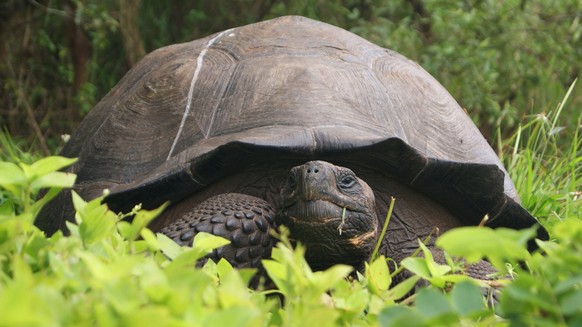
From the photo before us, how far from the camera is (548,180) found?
460 cm

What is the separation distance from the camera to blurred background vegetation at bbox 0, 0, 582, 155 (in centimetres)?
696

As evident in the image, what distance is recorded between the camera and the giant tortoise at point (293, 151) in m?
2.83

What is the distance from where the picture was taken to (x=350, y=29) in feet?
23.9

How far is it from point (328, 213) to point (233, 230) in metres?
0.30

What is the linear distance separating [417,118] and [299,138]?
1.92ft

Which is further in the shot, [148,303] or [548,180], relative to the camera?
[548,180]

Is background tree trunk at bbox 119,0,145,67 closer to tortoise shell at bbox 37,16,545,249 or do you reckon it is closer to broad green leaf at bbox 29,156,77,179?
tortoise shell at bbox 37,16,545,249

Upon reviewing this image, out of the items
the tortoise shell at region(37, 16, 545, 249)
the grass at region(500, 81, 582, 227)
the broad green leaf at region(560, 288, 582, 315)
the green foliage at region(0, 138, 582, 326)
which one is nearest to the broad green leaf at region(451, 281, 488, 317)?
the green foliage at region(0, 138, 582, 326)

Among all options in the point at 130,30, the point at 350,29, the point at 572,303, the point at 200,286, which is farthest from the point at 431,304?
the point at 130,30

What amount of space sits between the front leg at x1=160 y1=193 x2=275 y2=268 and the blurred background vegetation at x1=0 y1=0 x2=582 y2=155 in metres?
3.94

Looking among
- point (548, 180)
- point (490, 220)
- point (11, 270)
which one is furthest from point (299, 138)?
point (548, 180)

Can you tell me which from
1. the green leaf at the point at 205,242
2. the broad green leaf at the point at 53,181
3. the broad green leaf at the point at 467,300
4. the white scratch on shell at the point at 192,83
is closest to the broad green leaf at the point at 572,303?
the broad green leaf at the point at 467,300

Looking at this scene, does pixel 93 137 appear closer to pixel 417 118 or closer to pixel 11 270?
pixel 417 118

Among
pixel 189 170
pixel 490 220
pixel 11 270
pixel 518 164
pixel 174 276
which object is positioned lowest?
pixel 518 164
